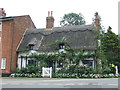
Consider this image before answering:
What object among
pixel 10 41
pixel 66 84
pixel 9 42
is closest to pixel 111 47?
pixel 10 41

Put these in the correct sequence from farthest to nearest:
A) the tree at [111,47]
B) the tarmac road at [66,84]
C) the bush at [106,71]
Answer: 1. the tree at [111,47]
2. the bush at [106,71]
3. the tarmac road at [66,84]

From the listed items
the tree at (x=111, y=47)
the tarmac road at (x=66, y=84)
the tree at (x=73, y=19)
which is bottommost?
the tarmac road at (x=66, y=84)

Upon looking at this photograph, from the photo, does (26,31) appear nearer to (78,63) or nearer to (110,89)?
(78,63)

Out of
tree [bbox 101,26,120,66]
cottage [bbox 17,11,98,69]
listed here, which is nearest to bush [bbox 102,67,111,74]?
cottage [bbox 17,11,98,69]

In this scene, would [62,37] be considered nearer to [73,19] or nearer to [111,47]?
[111,47]

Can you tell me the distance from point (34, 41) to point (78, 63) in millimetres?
7720

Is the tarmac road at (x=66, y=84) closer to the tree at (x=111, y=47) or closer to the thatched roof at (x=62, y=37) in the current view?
the thatched roof at (x=62, y=37)

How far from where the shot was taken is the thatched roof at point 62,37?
24562 millimetres

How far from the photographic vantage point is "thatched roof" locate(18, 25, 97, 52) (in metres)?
24.6

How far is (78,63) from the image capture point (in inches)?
930

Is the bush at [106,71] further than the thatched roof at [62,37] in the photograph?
No

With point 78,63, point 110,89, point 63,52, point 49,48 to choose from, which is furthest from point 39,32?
point 110,89

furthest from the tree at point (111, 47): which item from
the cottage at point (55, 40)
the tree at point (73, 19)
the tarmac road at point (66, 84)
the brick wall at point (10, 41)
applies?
the tree at point (73, 19)

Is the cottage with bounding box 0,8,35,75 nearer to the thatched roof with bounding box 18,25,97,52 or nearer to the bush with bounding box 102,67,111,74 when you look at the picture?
the thatched roof with bounding box 18,25,97,52
